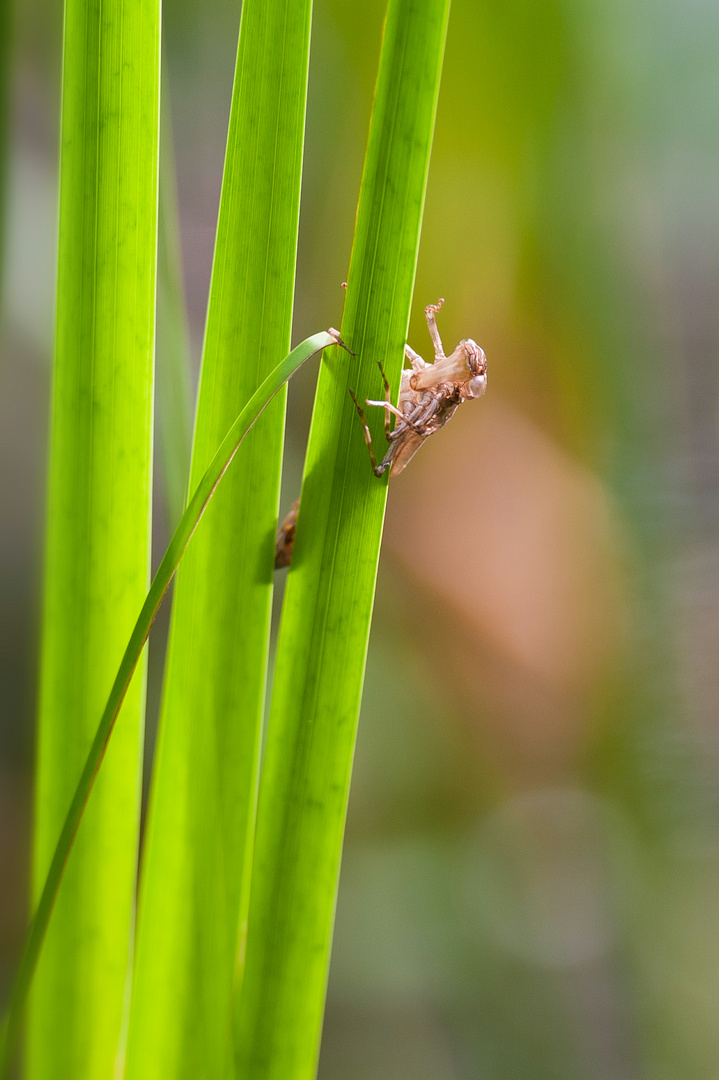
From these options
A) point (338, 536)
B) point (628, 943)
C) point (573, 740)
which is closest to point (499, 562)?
point (573, 740)

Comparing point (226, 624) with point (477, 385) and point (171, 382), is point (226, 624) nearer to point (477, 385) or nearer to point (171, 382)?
point (171, 382)

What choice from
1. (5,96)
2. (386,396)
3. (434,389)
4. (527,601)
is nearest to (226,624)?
(386,396)

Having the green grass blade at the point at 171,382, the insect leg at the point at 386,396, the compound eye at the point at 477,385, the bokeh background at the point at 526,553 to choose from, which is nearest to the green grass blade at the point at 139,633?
the insect leg at the point at 386,396

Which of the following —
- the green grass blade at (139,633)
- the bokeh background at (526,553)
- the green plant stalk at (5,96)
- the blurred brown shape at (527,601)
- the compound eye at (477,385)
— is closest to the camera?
the green grass blade at (139,633)

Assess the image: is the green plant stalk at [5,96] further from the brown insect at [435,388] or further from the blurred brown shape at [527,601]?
the blurred brown shape at [527,601]

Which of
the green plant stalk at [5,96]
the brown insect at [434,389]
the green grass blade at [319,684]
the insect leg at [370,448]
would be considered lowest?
the green grass blade at [319,684]

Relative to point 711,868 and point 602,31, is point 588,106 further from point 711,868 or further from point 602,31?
point 711,868

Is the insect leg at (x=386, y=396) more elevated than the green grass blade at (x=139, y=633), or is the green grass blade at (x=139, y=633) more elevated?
the insect leg at (x=386, y=396)
